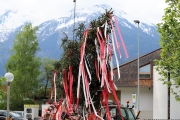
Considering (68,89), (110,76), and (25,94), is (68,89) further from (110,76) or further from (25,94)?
(25,94)

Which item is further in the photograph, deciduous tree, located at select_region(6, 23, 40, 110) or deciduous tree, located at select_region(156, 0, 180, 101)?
deciduous tree, located at select_region(6, 23, 40, 110)

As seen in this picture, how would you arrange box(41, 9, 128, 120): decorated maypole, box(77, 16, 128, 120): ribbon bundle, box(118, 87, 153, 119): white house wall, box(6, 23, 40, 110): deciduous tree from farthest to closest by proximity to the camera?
box(6, 23, 40, 110): deciduous tree < box(118, 87, 153, 119): white house wall < box(41, 9, 128, 120): decorated maypole < box(77, 16, 128, 120): ribbon bundle

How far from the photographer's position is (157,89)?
34469mm

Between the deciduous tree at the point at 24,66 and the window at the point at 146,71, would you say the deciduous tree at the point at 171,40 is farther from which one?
the deciduous tree at the point at 24,66

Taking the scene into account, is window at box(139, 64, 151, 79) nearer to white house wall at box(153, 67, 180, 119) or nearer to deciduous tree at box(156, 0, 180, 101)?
white house wall at box(153, 67, 180, 119)

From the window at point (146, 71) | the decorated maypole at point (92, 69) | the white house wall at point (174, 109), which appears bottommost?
the white house wall at point (174, 109)

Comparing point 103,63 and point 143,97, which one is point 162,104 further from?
point 103,63

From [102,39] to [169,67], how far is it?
17.8 m

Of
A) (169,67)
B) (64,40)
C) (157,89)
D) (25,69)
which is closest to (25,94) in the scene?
(25,69)

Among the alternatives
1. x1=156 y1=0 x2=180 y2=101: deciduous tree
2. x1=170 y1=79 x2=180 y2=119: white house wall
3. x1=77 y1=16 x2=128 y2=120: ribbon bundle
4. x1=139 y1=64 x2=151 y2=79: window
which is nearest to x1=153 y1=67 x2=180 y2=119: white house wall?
x1=170 y1=79 x2=180 y2=119: white house wall

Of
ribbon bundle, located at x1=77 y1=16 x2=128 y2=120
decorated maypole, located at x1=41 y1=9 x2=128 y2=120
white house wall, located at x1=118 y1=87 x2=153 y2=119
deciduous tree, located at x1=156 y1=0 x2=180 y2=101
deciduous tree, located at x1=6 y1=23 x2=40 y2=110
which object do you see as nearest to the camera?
ribbon bundle, located at x1=77 y1=16 x2=128 y2=120

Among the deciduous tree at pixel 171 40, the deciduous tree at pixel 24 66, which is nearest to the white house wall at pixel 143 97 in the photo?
the deciduous tree at pixel 24 66

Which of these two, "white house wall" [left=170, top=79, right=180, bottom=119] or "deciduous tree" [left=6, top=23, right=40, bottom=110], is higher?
"deciduous tree" [left=6, top=23, right=40, bottom=110]

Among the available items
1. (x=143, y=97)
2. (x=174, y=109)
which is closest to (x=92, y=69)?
(x=174, y=109)
